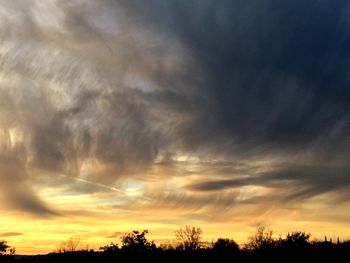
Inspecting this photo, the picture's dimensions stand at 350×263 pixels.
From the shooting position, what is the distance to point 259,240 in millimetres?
119375

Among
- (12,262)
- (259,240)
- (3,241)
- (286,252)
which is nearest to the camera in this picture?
(286,252)

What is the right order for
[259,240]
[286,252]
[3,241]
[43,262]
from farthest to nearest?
[259,240] < [3,241] < [43,262] < [286,252]

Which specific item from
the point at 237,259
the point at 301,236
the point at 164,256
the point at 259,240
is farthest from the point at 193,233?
the point at 237,259

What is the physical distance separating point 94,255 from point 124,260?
Answer: 440 inches

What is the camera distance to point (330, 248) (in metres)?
58.8

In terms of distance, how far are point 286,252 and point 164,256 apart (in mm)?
19242

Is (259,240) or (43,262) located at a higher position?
(259,240)

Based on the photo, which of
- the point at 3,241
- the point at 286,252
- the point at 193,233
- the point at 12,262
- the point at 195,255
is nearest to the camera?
the point at 286,252

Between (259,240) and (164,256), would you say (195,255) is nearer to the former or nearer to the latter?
(164,256)

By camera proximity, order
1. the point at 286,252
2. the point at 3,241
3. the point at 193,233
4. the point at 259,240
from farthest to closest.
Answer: the point at 193,233
the point at 259,240
the point at 3,241
the point at 286,252

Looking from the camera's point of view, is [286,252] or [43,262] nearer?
[286,252]

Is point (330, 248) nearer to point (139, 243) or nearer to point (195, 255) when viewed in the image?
point (195, 255)

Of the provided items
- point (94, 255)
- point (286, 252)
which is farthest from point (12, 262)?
point (286, 252)

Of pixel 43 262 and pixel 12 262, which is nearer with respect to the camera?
pixel 43 262
